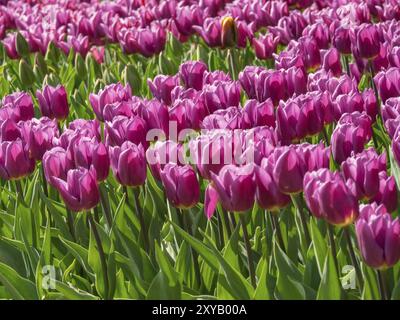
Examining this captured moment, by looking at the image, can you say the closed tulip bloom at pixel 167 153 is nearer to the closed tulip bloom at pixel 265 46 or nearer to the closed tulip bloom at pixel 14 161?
the closed tulip bloom at pixel 14 161

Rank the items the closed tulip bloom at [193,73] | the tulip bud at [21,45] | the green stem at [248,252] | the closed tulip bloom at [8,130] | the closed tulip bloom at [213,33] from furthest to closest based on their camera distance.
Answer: the tulip bud at [21,45] < the closed tulip bloom at [213,33] < the closed tulip bloom at [193,73] < the closed tulip bloom at [8,130] < the green stem at [248,252]

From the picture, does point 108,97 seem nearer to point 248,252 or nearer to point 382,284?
point 248,252

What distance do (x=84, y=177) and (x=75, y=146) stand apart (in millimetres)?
226

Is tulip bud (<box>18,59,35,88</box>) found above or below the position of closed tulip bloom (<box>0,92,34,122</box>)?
above

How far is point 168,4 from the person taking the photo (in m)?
6.38

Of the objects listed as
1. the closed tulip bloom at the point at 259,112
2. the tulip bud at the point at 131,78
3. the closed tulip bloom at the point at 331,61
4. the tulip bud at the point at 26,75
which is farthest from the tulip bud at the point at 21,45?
the closed tulip bloom at the point at 259,112

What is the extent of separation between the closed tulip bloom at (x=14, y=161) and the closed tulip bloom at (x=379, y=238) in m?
1.34

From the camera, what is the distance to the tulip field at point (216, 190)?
2.18 meters

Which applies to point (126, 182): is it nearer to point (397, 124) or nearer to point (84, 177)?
point (84, 177)

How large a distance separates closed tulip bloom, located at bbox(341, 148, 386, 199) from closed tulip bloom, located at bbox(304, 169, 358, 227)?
0.15 m

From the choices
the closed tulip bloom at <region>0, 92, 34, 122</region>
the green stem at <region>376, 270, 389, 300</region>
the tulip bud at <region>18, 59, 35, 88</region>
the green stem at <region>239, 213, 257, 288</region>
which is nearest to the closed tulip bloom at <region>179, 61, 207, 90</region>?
the closed tulip bloom at <region>0, 92, 34, 122</region>

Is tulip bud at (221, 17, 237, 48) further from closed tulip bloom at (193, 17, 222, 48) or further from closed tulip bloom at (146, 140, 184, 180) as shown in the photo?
closed tulip bloom at (146, 140, 184, 180)

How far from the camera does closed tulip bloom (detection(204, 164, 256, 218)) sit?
2162mm
